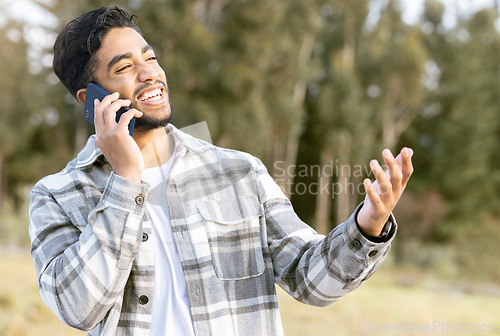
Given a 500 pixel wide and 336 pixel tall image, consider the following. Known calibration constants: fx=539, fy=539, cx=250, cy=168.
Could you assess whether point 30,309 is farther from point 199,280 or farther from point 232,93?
point 232,93

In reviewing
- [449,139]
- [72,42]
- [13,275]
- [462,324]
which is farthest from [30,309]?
[449,139]

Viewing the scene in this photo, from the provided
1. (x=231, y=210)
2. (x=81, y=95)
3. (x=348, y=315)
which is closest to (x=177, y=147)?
(x=231, y=210)

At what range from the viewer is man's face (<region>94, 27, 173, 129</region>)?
1872mm

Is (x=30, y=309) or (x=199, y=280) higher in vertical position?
(x=199, y=280)

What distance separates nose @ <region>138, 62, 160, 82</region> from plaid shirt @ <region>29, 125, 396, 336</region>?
0.24 meters

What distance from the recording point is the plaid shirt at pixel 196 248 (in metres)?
1.49

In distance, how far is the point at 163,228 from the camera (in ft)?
5.73

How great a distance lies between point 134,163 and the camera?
1.58 m

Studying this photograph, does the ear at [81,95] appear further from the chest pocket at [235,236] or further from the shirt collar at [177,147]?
the chest pocket at [235,236]

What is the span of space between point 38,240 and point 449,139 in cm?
2302

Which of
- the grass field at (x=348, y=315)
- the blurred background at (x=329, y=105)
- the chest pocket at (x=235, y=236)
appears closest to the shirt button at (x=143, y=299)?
the chest pocket at (x=235, y=236)

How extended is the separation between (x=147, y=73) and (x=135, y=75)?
0.04 meters

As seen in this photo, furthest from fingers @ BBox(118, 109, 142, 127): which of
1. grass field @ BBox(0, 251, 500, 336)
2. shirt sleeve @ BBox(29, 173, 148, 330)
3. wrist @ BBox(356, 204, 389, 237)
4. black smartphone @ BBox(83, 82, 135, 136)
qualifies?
grass field @ BBox(0, 251, 500, 336)

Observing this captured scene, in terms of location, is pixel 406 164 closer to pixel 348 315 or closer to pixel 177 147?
pixel 177 147
